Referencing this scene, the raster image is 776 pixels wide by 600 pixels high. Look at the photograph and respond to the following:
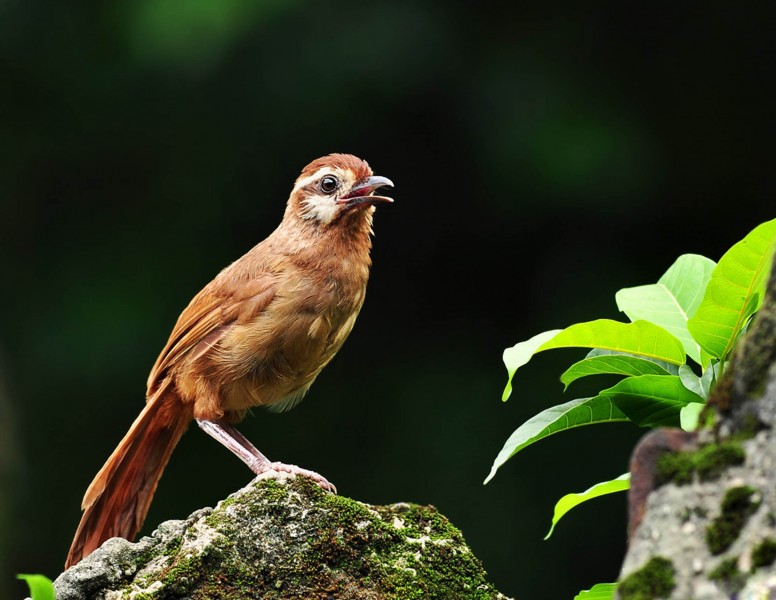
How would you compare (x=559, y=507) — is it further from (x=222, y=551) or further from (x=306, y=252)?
(x=306, y=252)

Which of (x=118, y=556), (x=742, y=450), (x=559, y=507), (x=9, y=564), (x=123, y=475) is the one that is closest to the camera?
(x=742, y=450)

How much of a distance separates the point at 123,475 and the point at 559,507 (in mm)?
1864

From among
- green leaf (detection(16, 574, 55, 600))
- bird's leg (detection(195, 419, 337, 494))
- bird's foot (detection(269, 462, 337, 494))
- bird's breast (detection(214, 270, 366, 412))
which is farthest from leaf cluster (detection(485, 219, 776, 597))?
bird's breast (detection(214, 270, 366, 412))

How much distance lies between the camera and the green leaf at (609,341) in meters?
2.16

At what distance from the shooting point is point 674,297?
258 cm

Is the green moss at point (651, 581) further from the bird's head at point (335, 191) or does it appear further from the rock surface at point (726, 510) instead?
the bird's head at point (335, 191)

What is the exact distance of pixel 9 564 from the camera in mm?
7176

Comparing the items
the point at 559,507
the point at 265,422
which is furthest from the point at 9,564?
the point at 559,507

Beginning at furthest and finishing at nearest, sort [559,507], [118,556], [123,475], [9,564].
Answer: [9,564], [123,475], [118,556], [559,507]

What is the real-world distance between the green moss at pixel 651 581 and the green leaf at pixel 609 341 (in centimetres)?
72

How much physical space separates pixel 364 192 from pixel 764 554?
2844 mm

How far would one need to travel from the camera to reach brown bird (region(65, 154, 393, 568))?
3689mm

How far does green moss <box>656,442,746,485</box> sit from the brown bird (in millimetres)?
2249

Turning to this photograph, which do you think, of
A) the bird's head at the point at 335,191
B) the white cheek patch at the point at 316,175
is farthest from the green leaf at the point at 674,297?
the white cheek patch at the point at 316,175
